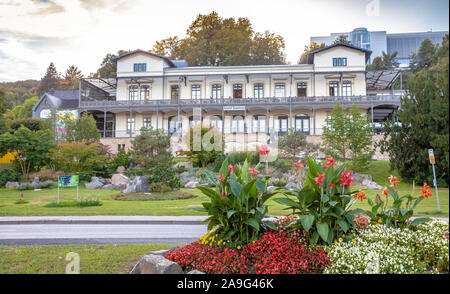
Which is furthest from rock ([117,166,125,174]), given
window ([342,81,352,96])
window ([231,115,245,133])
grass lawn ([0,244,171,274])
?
window ([342,81,352,96])

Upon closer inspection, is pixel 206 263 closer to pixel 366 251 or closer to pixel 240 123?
pixel 366 251

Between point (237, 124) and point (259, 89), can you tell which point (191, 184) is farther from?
point (259, 89)

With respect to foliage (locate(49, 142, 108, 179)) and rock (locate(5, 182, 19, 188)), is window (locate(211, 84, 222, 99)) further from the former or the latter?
rock (locate(5, 182, 19, 188))

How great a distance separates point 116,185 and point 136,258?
55.6 ft

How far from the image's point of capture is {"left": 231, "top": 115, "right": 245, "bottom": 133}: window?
37812 millimetres

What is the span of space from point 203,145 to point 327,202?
2156 cm

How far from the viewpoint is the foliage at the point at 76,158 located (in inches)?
919

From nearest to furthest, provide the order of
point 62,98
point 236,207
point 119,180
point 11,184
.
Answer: point 236,207 < point 119,180 < point 11,184 < point 62,98

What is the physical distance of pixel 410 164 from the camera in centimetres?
1842

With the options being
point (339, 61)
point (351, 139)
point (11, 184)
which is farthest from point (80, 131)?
point (339, 61)

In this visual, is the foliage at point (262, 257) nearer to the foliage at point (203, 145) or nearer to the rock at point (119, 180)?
the rock at point (119, 180)

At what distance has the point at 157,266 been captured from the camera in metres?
4.08

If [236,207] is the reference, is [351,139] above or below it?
above
